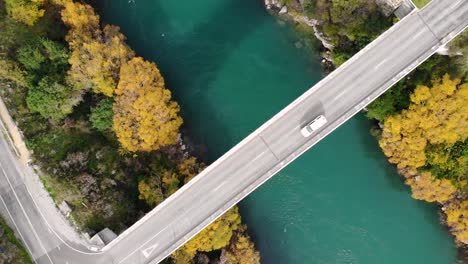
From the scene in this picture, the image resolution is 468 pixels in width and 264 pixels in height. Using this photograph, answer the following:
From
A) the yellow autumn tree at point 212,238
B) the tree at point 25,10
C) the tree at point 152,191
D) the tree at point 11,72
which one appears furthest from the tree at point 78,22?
the yellow autumn tree at point 212,238

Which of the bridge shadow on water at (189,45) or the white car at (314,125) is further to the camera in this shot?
the bridge shadow on water at (189,45)

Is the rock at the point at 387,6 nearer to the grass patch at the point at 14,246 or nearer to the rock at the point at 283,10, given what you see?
the rock at the point at 283,10

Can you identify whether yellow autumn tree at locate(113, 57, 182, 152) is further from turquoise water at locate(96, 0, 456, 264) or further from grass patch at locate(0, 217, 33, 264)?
grass patch at locate(0, 217, 33, 264)

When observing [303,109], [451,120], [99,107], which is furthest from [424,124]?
[99,107]

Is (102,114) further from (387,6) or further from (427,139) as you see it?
(427,139)

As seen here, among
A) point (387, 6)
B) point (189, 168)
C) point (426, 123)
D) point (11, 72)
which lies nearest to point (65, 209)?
point (189, 168)
